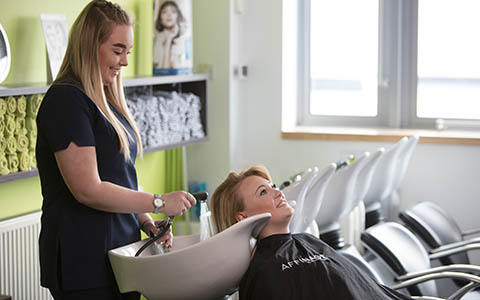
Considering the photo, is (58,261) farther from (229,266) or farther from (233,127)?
(233,127)

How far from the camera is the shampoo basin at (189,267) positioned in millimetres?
1832

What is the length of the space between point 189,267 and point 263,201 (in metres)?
0.48

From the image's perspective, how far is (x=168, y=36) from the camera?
3770mm

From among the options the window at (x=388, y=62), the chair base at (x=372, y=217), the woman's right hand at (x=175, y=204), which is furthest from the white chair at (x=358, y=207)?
the woman's right hand at (x=175, y=204)

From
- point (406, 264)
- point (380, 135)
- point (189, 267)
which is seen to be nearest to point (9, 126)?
point (189, 267)

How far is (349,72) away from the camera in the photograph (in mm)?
4727

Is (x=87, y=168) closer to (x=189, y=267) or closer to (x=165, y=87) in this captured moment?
(x=189, y=267)

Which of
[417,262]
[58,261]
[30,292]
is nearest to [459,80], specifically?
[417,262]

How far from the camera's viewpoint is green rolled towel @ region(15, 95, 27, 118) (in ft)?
8.86

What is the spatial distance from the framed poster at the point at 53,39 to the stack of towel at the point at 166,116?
0.47 meters

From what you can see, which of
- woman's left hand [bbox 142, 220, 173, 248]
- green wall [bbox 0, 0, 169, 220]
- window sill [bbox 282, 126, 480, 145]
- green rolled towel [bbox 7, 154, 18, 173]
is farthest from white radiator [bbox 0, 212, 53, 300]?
window sill [bbox 282, 126, 480, 145]

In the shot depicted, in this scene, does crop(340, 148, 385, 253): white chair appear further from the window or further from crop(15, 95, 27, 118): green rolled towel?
crop(15, 95, 27, 118): green rolled towel

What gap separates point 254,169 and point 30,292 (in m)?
1.23

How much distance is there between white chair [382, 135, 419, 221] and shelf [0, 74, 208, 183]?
1.09 m
